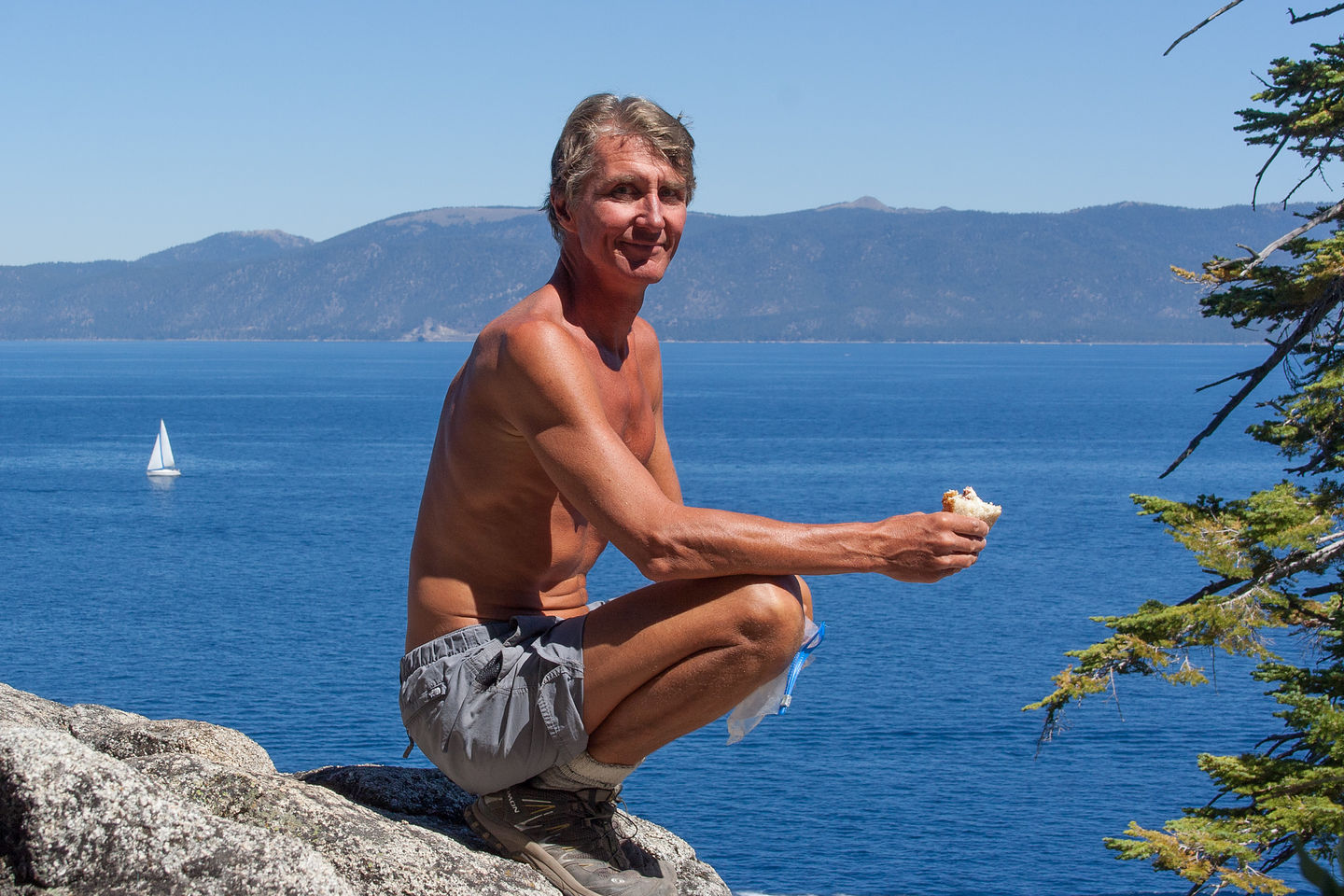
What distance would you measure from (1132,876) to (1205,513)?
69.8 feet

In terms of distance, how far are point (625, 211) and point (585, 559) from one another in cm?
102

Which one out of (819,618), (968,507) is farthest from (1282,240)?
(819,618)

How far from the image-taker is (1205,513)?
37.6 ft

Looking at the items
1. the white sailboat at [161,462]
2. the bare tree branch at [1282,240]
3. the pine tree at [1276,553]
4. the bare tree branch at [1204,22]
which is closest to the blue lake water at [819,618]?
the white sailboat at [161,462]

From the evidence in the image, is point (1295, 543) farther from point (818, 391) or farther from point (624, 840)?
point (818, 391)

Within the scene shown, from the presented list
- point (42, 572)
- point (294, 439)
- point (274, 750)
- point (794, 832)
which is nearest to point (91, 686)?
point (274, 750)

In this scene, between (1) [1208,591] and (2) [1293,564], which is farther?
(1) [1208,591]

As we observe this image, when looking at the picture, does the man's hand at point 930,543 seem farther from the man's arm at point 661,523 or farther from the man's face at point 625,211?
the man's face at point 625,211

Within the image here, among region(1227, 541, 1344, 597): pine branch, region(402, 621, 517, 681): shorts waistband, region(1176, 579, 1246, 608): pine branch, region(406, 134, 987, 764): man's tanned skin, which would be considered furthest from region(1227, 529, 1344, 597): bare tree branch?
region(402, 621, 517, 681): shorts waistband

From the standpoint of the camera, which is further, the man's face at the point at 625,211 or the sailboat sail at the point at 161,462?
the sailboat sail at the point at 161,462

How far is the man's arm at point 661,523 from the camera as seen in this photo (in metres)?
3.13

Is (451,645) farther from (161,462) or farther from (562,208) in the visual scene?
(161,462)

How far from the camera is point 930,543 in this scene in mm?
3146

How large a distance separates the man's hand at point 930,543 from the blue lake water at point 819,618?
26064 millimetres
